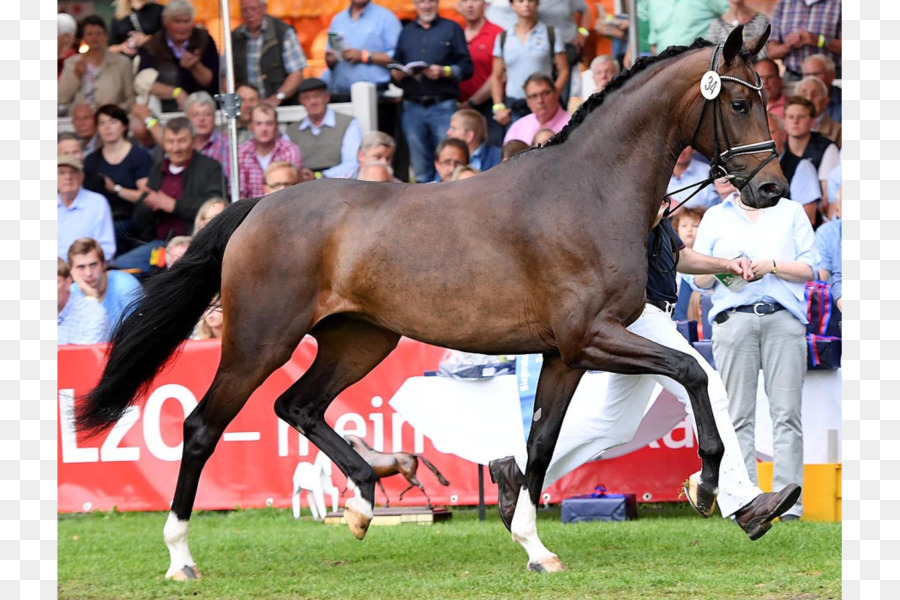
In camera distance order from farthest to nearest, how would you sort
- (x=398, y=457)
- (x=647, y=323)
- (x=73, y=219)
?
(x=73, y=219)
(x=398, y=457)
(x=647, y=323)

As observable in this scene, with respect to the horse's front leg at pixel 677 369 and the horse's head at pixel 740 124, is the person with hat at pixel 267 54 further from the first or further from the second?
the horse's front leg at pixel 677 369

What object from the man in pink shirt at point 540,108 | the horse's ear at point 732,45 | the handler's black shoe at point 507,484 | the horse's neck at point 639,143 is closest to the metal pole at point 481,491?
the handler's black shoe at point 507,484

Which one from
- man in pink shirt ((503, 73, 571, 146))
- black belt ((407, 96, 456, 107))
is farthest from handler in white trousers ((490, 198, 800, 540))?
black belt ((407, 96, 456, 107))

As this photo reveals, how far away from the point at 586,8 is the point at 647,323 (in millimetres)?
6180

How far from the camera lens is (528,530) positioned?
6.32 m

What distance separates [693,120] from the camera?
6199mm

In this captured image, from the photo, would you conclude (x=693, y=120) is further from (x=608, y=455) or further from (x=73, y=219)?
(x=73, y=219)

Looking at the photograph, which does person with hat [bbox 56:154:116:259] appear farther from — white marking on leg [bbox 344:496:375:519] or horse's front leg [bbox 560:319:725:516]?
horse's front leg [bbox 560:319:725:516]

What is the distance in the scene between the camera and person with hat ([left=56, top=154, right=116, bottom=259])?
38.5 ft

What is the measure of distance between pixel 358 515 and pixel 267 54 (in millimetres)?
7171

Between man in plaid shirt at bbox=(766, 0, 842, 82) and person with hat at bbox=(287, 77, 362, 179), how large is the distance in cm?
382

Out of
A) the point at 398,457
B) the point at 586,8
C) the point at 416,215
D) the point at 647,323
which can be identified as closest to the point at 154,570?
the point at 398,457

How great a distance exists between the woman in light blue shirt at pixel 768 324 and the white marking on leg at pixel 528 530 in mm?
2099

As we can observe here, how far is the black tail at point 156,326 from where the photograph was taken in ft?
22.7
